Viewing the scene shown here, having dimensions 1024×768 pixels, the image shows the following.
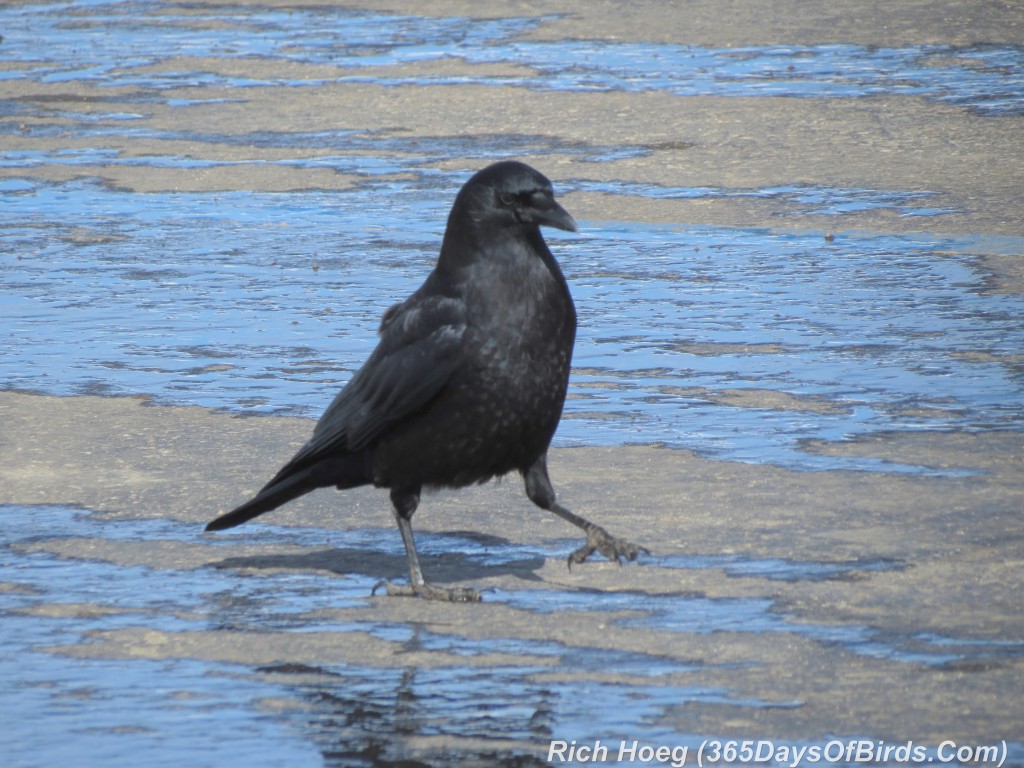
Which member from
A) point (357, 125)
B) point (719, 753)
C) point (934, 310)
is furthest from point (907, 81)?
point (719, 753)

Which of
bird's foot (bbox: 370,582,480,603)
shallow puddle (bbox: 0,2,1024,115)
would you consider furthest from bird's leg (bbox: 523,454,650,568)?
shallow puddle (bbox: 0,2,1024,115)

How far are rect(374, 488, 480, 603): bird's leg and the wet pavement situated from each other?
0.08 metres

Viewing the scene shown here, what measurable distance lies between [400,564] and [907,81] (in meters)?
10.4

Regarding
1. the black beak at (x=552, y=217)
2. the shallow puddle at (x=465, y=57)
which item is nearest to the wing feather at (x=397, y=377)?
the black beak at (x=552, y=217)

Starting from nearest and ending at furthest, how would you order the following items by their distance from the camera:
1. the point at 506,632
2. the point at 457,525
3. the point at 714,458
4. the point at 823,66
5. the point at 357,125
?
1. the point at 506,632
2. the point at 457,525
3. the point at 714,458
4. the point at 357,125
5. the point at 823,66

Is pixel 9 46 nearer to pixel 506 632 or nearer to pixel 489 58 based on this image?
pixel 489 58

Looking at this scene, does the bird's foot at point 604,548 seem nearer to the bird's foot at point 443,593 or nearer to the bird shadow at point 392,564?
the bird shadow at point 392,564

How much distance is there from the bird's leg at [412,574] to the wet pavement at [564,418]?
0.08m

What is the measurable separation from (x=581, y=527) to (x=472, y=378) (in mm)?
576

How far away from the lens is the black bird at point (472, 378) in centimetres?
573

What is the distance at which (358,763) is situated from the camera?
14.5ft

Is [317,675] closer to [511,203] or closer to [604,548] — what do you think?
[604,548]

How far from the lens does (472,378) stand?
573cm

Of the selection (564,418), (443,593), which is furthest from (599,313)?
(443,593)
